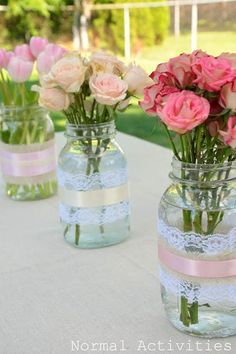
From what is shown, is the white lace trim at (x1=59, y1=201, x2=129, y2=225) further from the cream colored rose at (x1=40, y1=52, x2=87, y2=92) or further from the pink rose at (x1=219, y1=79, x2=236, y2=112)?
the pink rose at (x1=219, y1=79, x2=236, y2=112)

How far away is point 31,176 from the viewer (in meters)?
1.24

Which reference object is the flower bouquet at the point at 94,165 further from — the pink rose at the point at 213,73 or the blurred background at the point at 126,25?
the blurred background at the point at 126,25

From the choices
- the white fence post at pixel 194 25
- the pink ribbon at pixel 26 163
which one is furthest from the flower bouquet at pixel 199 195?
the white fence post at pixel 194 25

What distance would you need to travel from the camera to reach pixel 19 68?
3.73ft

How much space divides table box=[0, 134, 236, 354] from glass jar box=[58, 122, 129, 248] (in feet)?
0.10

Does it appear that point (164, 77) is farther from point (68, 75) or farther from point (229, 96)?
point (68, 75)

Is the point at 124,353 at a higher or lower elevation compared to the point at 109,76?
lower

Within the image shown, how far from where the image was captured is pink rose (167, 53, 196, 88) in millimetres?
631

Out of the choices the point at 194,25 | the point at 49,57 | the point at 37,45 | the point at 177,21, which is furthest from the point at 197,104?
the point at 177,21

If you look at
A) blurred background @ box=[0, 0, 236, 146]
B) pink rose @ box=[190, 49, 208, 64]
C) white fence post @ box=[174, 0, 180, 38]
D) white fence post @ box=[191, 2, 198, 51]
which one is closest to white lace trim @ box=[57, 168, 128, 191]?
pink rose @ box=[190, 49, 208, 64]

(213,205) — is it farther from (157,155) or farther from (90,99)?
(157,155)

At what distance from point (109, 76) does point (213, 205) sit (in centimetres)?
29

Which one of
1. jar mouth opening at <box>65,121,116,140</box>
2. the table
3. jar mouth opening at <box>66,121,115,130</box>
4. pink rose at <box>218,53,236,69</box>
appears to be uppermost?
pink rose at <box>218,53,236,69</box>

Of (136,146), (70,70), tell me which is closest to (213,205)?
(70,70)
